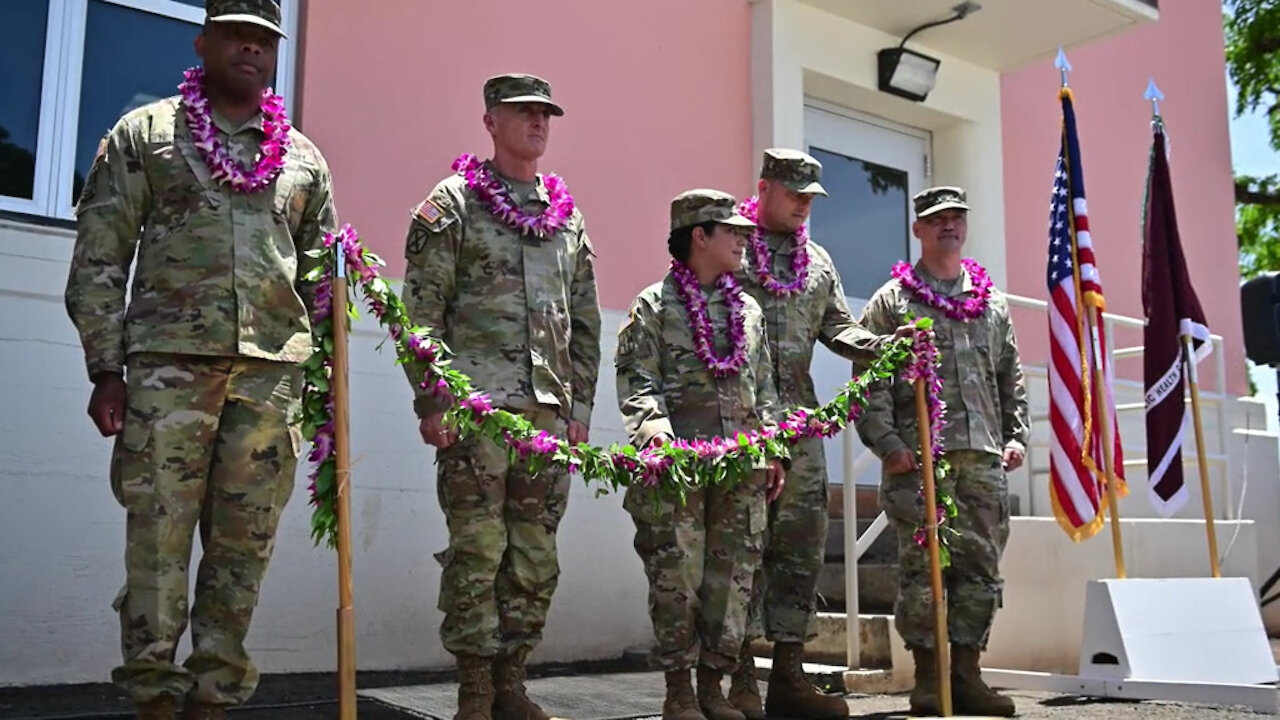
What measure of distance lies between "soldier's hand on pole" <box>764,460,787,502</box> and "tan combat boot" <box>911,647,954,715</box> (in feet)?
3.04

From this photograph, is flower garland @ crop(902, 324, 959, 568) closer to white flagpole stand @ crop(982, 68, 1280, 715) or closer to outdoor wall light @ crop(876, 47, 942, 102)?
white flagpole stand @ crop(982, 68, 1280, 715)

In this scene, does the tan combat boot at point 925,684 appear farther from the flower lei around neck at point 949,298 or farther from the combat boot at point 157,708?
the combat boot at point 157,708

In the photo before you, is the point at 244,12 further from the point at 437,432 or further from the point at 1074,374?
the point at 1074,374

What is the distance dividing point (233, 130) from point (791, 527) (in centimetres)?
255

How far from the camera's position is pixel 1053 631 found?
6.46 meters

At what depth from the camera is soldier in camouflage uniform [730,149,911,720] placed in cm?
505

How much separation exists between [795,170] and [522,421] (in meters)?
1.80

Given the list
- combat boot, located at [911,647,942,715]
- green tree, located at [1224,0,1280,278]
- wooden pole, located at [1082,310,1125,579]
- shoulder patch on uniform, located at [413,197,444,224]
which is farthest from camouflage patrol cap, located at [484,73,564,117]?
green tree, located at [1224,0,1280,278]

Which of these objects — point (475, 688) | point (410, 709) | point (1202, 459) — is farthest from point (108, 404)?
point (1202, 459)

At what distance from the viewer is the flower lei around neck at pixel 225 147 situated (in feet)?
12.2

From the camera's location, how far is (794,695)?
16.5ft

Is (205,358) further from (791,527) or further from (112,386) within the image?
(791,527)

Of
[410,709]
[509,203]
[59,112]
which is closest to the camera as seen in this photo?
[509,203]

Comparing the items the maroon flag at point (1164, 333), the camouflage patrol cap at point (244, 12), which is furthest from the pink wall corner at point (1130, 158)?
the camouflage patrol cap at point (244, 12)
